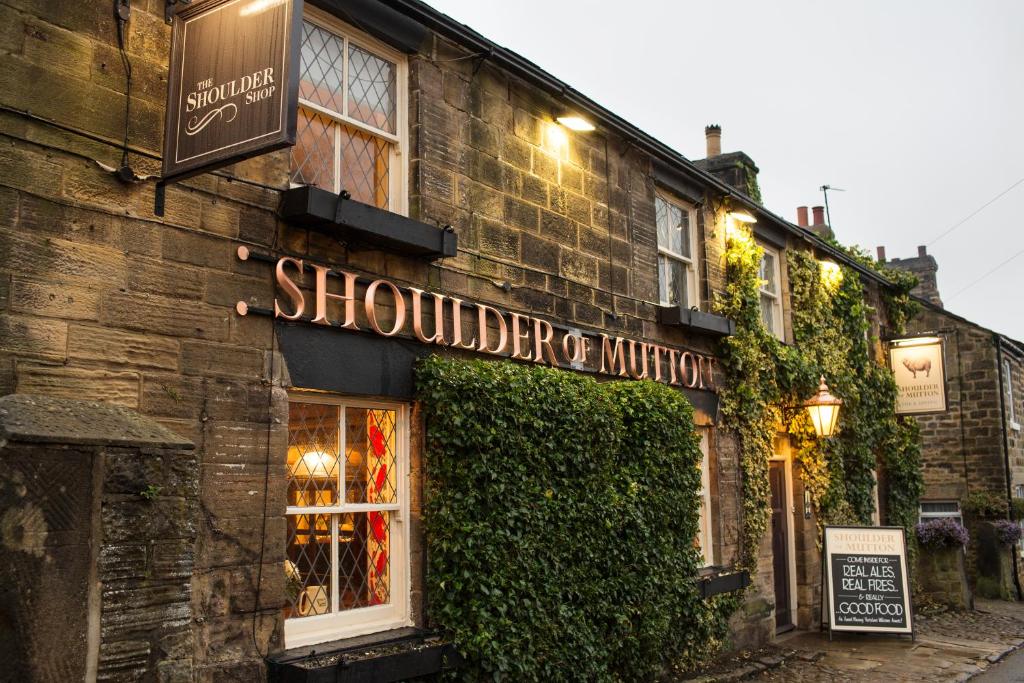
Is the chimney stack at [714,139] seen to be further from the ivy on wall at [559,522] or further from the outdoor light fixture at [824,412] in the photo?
the ivy on wall at [559,522]

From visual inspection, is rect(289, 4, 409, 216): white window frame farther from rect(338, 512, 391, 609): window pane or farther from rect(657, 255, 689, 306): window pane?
rect(657, 255, 689, 306): window pane

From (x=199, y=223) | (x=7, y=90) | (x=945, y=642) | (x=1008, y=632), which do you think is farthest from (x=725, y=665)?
(x=7, y=90)

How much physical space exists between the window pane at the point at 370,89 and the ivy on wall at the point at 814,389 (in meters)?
5.50

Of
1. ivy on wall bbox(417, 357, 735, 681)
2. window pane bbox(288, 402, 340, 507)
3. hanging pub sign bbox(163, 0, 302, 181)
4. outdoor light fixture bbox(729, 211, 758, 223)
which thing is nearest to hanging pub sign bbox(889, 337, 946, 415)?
outdoor light fixture bbox(729, 211, 758, 223)

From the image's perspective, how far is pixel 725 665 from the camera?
32.0 feet

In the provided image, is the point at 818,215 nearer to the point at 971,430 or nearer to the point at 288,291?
the point at 971,430

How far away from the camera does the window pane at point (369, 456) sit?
21.5ft

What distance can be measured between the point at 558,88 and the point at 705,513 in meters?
5.11

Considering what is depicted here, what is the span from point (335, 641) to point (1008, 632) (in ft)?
34.6

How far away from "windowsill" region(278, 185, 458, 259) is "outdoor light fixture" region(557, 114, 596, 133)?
2308 mm

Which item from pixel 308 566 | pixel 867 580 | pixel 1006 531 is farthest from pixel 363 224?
pixel 1006 531

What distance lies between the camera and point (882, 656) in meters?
10.4

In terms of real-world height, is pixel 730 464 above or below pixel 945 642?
above

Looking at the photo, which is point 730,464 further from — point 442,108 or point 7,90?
point 7,90
